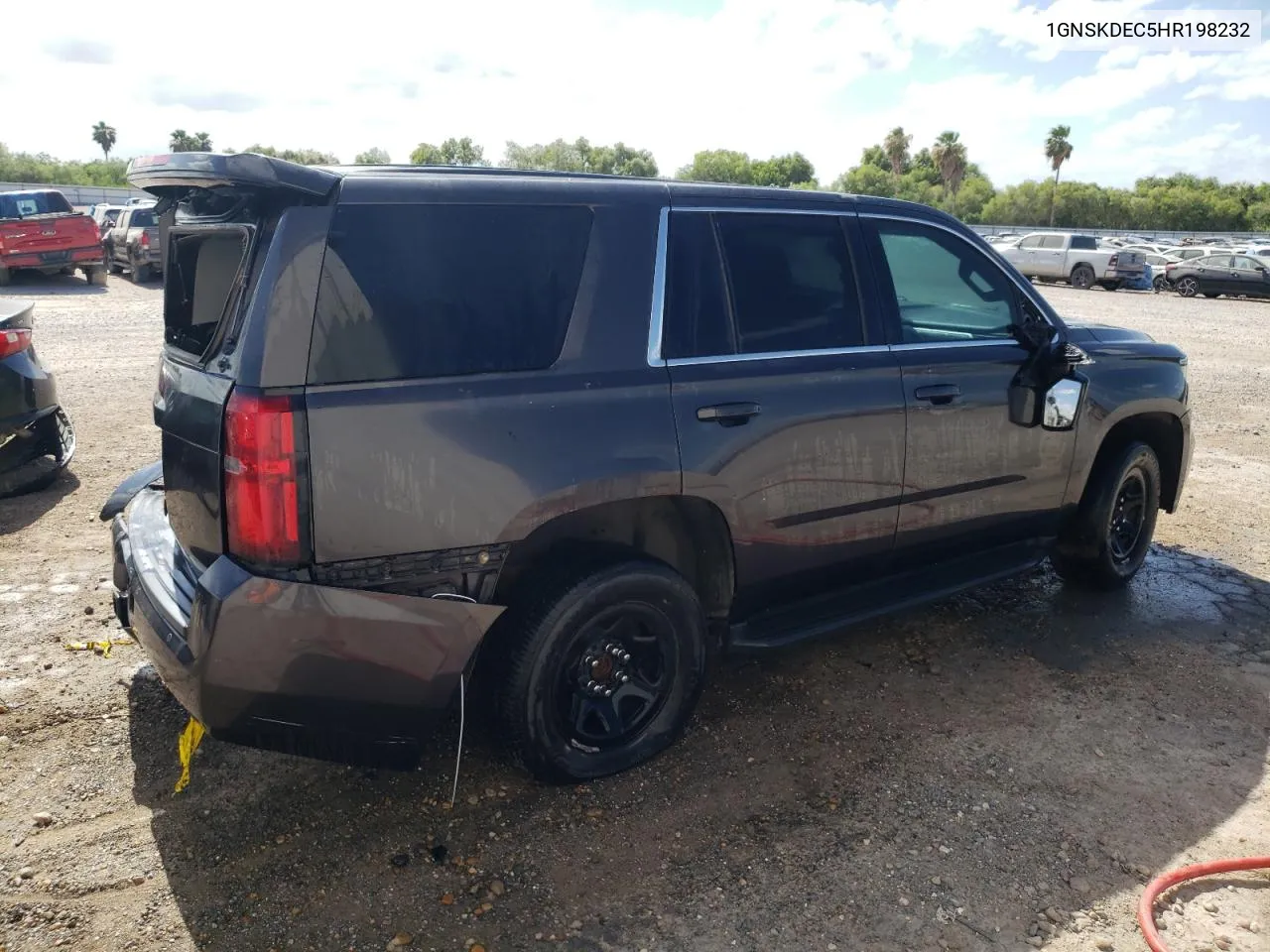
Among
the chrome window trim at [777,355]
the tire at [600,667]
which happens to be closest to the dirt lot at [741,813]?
the tire at [600,667]

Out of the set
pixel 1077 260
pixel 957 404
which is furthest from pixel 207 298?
pixel 1077 260

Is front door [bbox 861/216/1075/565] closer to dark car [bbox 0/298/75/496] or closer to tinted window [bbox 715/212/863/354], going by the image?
tinted window [bbox 715/212/863/354]

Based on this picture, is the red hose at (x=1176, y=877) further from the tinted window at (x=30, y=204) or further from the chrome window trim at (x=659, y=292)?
the tinted window at (x=30, y=204)

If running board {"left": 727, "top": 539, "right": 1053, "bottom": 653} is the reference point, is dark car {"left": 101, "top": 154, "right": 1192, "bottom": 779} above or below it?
above

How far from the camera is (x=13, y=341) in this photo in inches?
224

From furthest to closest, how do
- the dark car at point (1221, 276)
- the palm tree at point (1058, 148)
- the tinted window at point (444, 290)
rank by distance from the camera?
the palm tree at point (1058, 148)
the dark car at point (1221, 276)
the tinted window at point (444, 290)

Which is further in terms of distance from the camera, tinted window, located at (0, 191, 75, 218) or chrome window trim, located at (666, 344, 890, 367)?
tinted window, located at (0, 191, 75, 218)

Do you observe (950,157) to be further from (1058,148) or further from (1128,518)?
(1128,518)

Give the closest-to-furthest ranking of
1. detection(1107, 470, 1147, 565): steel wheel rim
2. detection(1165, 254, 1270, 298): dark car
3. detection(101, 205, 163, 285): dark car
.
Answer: detection(1107, 470, 1147, 565): steel wheel rim < detection(101, 205, 163, 285): dark car < detection(1165, 254, 1270, 298): dark car

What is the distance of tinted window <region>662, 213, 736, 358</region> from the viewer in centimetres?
329

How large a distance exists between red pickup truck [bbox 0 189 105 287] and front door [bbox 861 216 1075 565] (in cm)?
2059

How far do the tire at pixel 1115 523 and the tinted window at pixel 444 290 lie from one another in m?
3.10

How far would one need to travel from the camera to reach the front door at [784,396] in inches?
130

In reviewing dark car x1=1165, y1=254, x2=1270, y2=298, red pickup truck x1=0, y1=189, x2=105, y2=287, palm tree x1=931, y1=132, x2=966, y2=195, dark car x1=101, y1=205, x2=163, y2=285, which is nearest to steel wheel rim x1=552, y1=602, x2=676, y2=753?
dark car x1=101, y1=205, x2=163, y2=285
